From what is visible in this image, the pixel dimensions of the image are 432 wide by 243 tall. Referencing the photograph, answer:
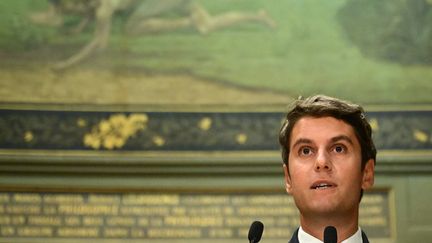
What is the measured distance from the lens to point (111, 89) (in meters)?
6.95

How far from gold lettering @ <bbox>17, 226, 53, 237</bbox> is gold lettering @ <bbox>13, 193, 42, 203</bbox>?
239 millimetres

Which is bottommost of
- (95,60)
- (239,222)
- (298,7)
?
(239,222)

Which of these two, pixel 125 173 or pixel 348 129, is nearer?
pixel 348 129

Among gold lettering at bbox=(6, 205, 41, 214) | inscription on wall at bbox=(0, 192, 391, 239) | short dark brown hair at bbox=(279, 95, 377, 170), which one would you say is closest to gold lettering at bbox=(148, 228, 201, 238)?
inscription on wall at bbox=(0, 192, 391, 239)

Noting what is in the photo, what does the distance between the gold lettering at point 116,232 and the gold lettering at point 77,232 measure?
0.29ft

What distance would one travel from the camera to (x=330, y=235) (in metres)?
1.95

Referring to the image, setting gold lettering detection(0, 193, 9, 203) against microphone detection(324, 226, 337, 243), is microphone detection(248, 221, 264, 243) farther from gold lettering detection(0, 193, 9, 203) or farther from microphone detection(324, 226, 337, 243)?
gold lettering detection(0, 193, 9, 203)

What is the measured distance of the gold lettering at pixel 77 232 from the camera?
21.7 feet

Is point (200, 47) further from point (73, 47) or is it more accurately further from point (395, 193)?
point (395, 193)

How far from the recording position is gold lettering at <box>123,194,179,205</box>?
6.71m

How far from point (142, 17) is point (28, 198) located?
2008mm

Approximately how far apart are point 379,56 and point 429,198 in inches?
55.2

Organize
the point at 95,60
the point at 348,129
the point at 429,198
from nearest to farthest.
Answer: the point at 348,129, the point at 429,198, the point at 95,60

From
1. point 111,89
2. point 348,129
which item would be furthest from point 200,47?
point 348,129
